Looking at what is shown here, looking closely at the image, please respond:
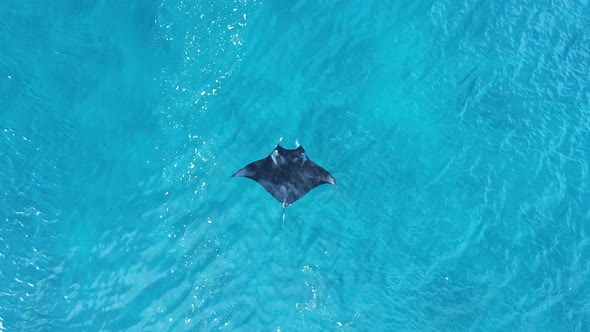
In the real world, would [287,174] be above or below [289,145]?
below

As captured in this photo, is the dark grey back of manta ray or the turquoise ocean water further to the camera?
the turquoise ocean water

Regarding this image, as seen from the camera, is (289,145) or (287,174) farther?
(289,145)

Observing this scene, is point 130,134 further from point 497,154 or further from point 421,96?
point 497,154

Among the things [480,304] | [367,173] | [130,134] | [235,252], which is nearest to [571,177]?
[480,304]
